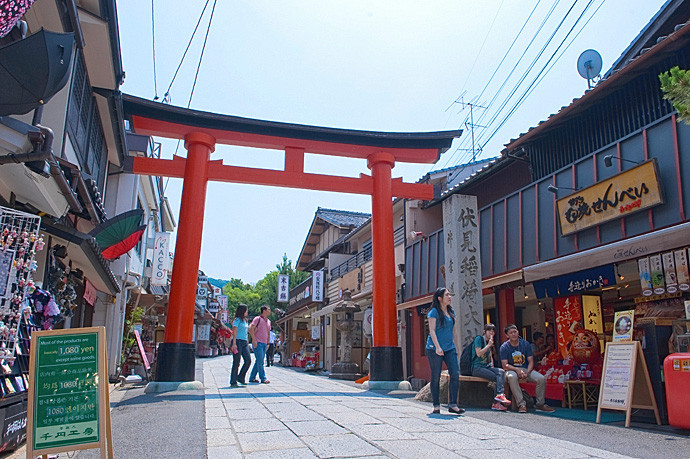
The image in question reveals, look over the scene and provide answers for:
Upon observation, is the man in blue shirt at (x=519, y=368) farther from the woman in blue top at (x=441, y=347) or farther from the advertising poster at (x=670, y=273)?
the advertising poster at (x=670, y=273)

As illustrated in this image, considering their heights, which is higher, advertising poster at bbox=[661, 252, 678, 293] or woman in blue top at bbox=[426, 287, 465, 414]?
advertising poster at bbox=[661, 252, 678, 293]

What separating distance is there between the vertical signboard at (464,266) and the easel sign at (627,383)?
8.40 ft

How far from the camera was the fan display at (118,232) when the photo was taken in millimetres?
8500

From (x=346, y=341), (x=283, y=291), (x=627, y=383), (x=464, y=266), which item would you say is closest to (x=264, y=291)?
(x=283, y=291)

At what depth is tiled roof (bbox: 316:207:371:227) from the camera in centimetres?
2898

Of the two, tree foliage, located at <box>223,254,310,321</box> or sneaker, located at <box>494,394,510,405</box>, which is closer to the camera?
sneaker, located at <box>494,394,510,405</box>

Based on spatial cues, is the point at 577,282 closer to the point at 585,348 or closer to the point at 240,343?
the point at 585,348

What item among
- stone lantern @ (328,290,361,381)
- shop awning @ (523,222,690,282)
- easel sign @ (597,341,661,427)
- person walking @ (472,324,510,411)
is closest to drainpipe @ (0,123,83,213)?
person walking @ (472,324,510,411)

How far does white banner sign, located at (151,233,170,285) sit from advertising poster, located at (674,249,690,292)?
1552 cm

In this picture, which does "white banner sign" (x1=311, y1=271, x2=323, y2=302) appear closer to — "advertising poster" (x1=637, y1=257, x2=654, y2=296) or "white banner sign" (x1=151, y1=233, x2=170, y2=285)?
"white banner sign" (x1=151, y1=233, x2=170, y2=285)

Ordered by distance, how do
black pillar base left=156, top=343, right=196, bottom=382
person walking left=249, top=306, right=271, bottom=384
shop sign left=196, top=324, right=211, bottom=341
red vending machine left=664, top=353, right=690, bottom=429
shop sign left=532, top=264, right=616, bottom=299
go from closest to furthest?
red vending machine left=664, top=353, right=690, bottom=429 < shop sign left=532, top=264, right=616, bottom=299 < black pillar base left=156, top=343, right=196, bottom=382 < person walking left=249, top=306, right=271, bottom=384 < shop sign left=196, top=324, right=211, bottom=341

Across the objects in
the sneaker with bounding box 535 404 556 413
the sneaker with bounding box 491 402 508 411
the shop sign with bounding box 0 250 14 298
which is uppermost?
the shop sign with bounding box 0 250 14 298

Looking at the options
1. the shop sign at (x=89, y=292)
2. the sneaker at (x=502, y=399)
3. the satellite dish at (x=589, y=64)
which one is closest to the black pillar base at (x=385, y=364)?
the sneaker at (x=502, y=399)

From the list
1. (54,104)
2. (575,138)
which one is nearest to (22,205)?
(54,104)
